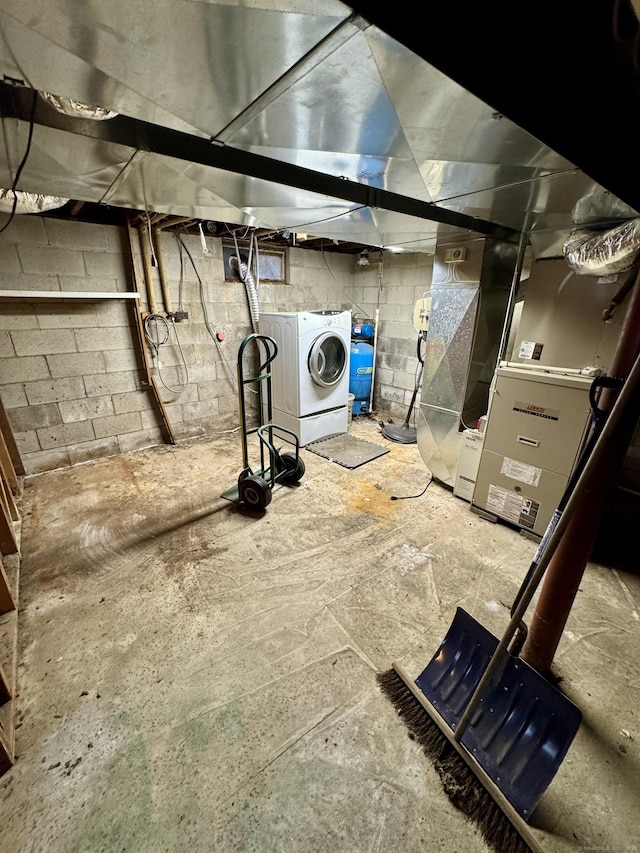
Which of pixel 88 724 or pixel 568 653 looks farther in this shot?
pixel 568 653

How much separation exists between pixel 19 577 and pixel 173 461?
1.58 m

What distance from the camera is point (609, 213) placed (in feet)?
5.88

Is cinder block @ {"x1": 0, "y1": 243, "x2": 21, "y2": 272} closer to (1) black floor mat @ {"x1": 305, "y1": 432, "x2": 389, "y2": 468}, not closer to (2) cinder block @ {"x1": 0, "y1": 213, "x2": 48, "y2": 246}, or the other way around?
(2) cinder block @ {"x1": 0, "y1": 213, "x2": 48, "y2": 246}

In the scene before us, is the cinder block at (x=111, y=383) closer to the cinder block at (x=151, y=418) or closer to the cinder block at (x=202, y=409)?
the cinder block at (x=151, y=418)

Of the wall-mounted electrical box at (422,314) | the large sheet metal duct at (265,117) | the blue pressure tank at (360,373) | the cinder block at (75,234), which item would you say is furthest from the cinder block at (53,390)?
the wall-mounted electrical box at (422,314)

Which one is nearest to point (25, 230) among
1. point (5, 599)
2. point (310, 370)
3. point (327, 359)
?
point (310, 370)

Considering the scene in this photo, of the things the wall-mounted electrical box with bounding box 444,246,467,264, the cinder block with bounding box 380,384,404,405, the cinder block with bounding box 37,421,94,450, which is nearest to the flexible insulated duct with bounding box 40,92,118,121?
the wall-mounted electrical box with bounding box 444,246,467,264

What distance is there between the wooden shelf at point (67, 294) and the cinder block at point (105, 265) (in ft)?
0.50

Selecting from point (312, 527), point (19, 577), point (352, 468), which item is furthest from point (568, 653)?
point (19, 577)

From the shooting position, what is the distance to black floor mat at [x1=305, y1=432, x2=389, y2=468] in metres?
3.51

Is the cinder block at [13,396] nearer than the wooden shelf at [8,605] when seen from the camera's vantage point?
No

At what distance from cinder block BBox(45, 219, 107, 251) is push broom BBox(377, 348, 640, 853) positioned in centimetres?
385

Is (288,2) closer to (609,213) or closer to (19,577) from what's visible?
(609,213)

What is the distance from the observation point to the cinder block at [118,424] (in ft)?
11.1
